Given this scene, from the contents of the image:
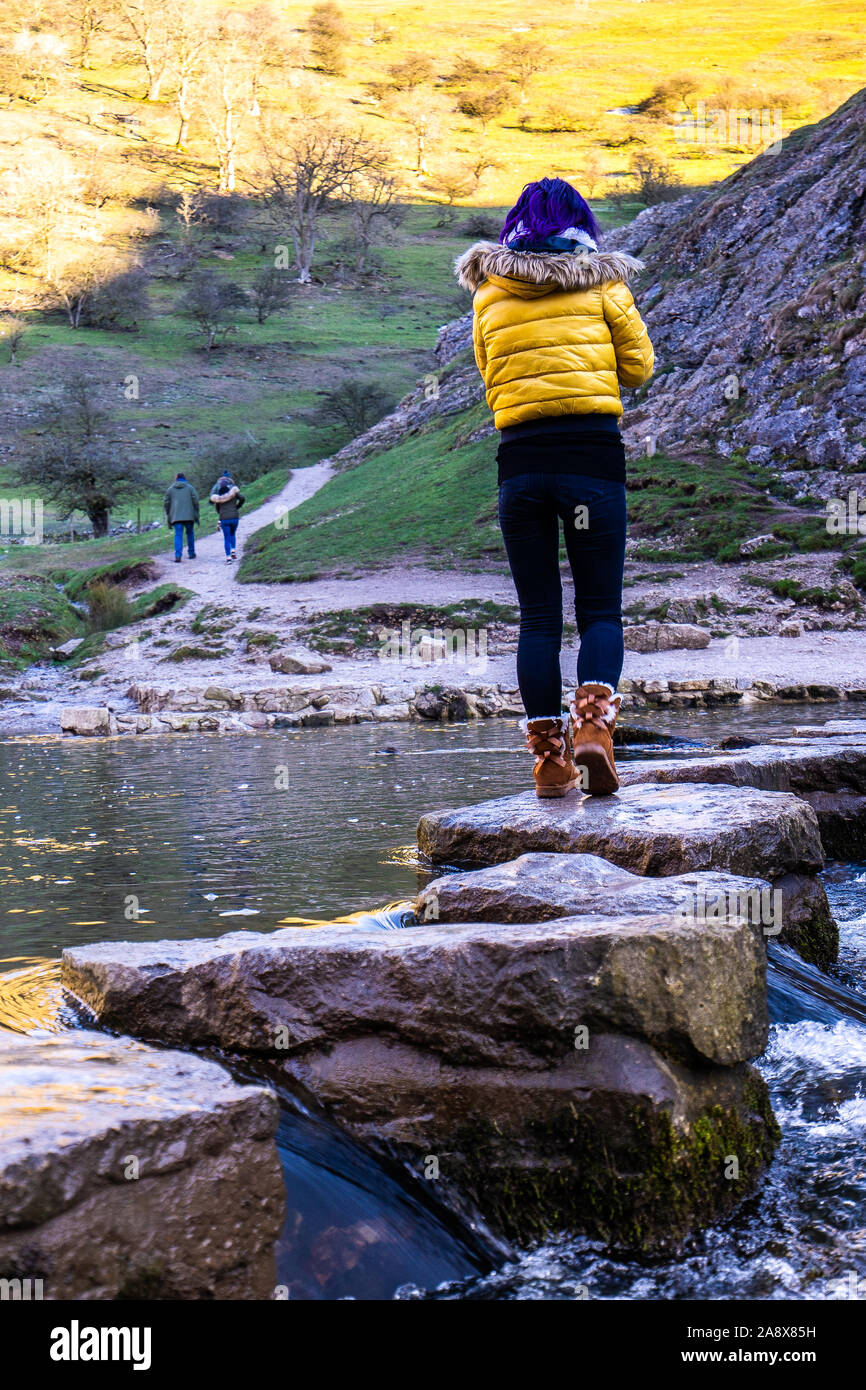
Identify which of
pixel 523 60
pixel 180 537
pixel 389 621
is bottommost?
pixel 389 621

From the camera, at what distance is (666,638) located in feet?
57.9

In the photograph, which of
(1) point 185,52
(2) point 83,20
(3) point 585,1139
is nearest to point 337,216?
(1) point 185,52

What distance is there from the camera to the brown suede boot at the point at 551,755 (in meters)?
4.86

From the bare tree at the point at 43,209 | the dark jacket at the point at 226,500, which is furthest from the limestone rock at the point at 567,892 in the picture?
the bare tree at the point at 43,209

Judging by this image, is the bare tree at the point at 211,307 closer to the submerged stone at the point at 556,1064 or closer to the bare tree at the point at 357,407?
the bare tree at the point at 357,407

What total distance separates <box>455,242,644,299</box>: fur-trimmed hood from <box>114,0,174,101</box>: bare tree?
4576 inches

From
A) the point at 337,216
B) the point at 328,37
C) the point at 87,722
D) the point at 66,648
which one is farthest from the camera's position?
the point at 328,37

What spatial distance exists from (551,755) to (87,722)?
10093mm

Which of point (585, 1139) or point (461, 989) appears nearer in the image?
point (585, 1139)

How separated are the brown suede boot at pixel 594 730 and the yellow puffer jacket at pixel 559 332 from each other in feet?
3.68

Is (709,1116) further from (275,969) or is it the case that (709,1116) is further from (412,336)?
(412,336)

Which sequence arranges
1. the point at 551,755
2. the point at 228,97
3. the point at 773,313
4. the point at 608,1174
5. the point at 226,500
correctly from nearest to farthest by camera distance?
the point at 608,1174 < the point at 551,755 < the point at 226,500 < the point at 773,313 < the point at 228,97

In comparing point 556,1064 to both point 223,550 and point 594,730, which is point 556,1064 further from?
point 223,550

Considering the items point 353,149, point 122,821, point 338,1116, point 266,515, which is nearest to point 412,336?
point 353,149
